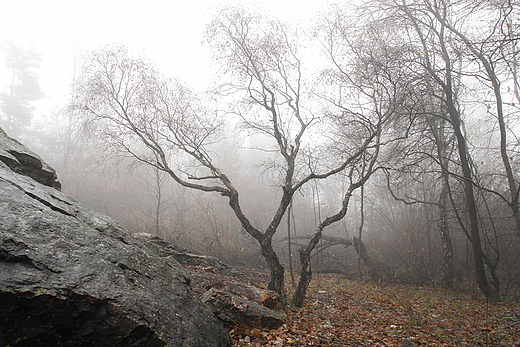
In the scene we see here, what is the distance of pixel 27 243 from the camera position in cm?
272

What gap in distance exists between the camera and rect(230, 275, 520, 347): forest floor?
4258mm

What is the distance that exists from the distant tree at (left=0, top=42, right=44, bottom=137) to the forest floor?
2333 cm

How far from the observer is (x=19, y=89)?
21.7m

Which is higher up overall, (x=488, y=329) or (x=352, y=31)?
(x=352, y=31)

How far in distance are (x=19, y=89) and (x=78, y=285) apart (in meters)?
25.7

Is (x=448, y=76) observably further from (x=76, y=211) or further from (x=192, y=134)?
(x=76, y=211)

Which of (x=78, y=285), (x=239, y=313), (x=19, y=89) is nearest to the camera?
(x=78, y=285)

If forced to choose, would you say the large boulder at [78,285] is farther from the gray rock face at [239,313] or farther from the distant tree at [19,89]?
the distant tree at [19,89]

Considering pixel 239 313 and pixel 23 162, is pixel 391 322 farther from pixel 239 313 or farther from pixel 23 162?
pixel 23 162

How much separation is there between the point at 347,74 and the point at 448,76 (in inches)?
99.1

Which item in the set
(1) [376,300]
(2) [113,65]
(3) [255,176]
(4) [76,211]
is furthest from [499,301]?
(3) [255,176]

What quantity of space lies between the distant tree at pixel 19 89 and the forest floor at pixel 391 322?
23325mm

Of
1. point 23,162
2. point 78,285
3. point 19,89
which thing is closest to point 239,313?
point 78,285

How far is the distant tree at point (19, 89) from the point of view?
20828 millimetres
